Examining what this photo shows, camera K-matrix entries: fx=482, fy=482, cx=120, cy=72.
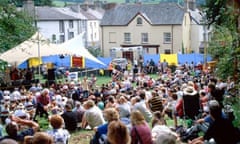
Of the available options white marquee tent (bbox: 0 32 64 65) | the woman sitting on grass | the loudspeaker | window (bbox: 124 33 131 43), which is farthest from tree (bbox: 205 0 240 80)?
window (bbox: 124 33 131 43)

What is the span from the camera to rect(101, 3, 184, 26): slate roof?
190 ft

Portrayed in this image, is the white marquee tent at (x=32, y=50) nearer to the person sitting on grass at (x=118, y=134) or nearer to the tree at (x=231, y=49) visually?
the tree at (x=231, y=49)

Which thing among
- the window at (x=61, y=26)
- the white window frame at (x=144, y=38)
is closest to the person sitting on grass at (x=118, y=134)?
the white window frame at (x=144, y=38)

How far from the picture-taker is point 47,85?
87.1ft

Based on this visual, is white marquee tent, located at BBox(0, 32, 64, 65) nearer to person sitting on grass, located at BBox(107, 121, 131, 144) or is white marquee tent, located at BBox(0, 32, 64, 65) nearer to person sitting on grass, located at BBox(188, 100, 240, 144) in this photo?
person sitting on grass, located at BBox(188, 100, 240, 144)

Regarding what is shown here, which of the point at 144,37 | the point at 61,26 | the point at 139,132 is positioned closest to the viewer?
the point at 139,132

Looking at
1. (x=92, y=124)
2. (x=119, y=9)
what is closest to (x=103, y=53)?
(x=119, y=9)

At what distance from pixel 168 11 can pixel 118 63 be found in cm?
1682

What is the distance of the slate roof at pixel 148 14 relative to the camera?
57775mm

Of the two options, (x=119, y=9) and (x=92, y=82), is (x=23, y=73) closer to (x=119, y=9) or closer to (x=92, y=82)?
(x=92, y=82)

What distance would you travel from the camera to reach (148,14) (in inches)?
2351

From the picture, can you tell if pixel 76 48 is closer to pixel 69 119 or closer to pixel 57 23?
pixel 69 119

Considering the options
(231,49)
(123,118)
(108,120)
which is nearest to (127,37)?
(231,49)

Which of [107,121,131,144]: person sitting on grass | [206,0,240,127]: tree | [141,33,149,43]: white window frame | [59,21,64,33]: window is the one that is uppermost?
[59,21,64,33]: window
